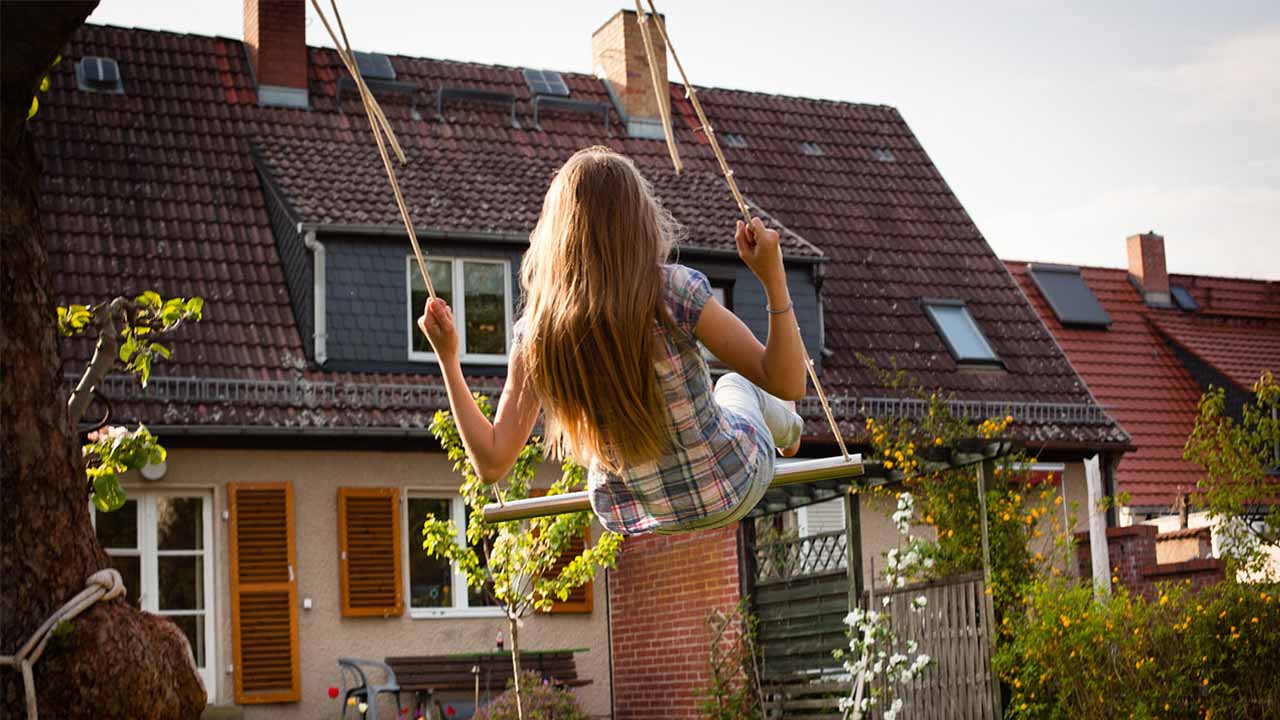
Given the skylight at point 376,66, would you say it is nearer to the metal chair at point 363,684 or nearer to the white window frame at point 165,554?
the white window frame at point 165,554

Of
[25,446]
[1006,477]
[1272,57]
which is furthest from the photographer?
[1272,57]

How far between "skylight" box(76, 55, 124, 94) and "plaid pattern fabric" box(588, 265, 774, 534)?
45.6 ft

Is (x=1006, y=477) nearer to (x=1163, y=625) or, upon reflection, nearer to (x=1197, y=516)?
(x=1163, y=625)

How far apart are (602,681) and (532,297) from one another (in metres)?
11.9

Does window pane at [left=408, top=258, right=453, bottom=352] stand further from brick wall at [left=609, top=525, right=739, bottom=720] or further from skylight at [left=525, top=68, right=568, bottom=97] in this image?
skylight at [left=525, top=68, right=568, bottom=97]

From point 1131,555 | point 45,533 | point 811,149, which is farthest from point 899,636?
point 811,149

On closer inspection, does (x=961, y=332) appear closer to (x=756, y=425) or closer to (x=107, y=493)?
(x=107, y=493)

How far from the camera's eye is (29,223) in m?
3.69

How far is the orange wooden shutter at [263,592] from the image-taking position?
14.0 meters

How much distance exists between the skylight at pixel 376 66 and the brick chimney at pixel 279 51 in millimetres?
908

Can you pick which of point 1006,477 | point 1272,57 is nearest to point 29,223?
point 1006,477

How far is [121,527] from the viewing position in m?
13.9

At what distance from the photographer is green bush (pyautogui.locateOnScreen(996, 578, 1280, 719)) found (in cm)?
857

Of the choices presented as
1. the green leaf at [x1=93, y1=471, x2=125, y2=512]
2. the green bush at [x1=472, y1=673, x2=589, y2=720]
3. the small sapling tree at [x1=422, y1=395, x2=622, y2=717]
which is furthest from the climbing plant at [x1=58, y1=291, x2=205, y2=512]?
the green bush at [x1=472, y1=673, x2=589, y2=720]
